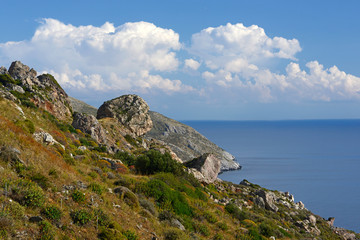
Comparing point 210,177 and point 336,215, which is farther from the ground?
point 336,215

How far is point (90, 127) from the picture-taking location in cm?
4703

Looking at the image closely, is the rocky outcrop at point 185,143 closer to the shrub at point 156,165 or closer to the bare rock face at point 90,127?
the bare rock face at point 90,127

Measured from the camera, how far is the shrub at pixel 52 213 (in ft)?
32.6

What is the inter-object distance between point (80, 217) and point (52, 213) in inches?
42.3

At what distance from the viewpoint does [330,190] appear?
94062mm

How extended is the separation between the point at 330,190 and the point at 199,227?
314ft

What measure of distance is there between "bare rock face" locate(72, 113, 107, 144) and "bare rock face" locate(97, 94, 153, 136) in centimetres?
1292

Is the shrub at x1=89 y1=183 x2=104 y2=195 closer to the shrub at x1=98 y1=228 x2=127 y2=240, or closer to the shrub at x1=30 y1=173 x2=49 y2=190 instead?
the shrub at x1=30 y1=173 x2=49 y2=190

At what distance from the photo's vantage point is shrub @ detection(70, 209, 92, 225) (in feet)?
34.7

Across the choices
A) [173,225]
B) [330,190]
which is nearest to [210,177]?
[173,225]

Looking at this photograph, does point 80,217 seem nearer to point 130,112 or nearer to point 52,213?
point 52,213

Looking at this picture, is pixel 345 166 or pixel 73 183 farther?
pixel 345 166

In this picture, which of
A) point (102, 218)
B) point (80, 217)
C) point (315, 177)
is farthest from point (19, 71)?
point (315, 177)

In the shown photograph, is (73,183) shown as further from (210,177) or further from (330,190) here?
(330,190)
